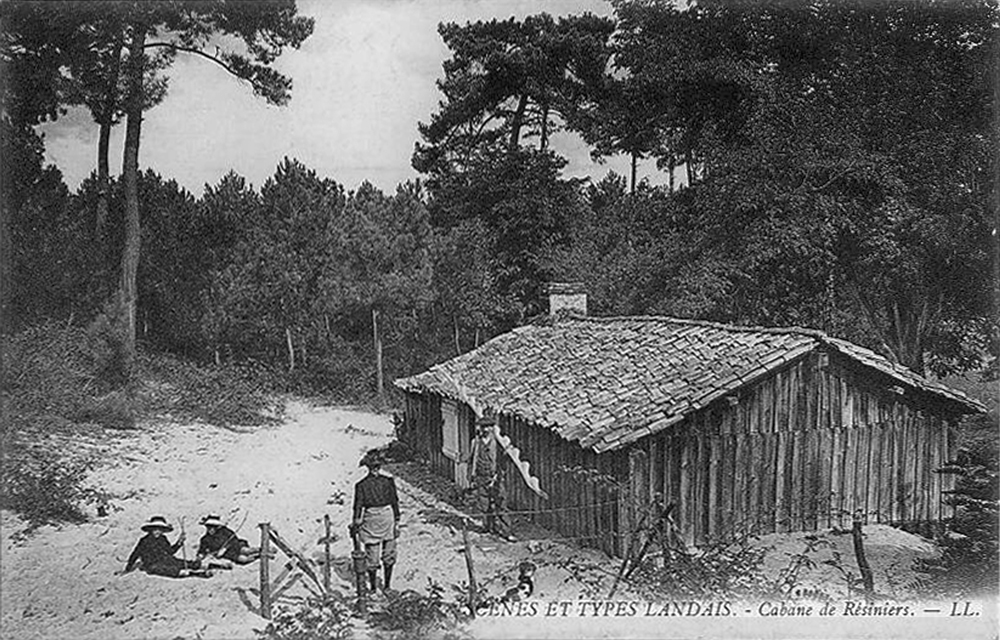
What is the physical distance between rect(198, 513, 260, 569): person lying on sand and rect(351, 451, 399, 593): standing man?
1.13 metres

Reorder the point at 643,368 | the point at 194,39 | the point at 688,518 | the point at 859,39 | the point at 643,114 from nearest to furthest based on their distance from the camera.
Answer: the point at 194,39, the point at 688,518, the point at 643,368, the point at 859,39, the point at 643,114

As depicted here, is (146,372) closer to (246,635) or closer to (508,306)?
(246,635)

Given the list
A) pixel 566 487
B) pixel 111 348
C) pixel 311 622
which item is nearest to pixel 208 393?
pixel 111 348

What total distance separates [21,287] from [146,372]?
2491 mm

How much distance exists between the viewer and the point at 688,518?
8.80m

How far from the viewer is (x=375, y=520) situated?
7277 millimetres

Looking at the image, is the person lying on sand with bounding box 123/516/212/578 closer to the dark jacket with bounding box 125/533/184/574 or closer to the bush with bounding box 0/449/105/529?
the dark jacket with bounding box 125/533/184/574

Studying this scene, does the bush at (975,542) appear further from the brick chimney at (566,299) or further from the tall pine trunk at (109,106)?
the tall pine trunk at (109,106)

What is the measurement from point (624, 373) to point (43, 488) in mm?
6423

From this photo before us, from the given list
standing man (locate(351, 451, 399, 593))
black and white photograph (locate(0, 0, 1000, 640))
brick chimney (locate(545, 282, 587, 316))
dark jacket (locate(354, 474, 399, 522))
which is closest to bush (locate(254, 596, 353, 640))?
black and white photograph (locate(0, 0, 1000, 640))

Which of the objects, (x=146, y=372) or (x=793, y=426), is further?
(x=146, y=372)

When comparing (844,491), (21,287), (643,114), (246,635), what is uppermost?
(643,114)

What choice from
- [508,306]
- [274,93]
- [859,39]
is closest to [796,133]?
[859,39]

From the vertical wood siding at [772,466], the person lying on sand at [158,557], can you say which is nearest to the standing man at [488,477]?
the vertical wood siding at [772,466]
